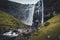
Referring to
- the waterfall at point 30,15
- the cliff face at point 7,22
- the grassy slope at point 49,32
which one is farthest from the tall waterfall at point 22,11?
the grassy slope at point 49,32

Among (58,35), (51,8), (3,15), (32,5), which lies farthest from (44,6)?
(58,35)

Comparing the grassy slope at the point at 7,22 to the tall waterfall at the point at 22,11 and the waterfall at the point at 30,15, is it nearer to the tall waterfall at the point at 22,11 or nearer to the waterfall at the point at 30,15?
the waterfall at the point at 30,15

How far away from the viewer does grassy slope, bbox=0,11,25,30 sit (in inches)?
448

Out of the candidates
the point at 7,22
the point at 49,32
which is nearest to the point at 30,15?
the point at 7,22

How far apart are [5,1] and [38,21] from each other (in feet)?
10.3

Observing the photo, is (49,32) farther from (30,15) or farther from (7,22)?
(30,15)

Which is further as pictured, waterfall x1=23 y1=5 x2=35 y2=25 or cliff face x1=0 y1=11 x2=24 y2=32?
waterfall x1=23 y1=5 x2=35 y2=25

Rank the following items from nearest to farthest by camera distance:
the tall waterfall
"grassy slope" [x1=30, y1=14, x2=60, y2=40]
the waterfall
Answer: "grassy slope" [x1=30, y1=14, x2=60, y2=40]
the waterfall
the tall waterfall

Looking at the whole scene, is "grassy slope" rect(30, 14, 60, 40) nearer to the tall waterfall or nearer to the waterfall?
the waterfall

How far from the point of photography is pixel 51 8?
11.2 meters

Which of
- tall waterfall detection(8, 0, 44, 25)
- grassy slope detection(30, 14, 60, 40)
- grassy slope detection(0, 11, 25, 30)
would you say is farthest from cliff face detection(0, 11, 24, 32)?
grassy slope detection(30, 14, 60, 40)

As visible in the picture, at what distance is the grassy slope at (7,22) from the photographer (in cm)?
1139

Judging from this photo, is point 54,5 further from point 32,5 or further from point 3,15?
point 3,15

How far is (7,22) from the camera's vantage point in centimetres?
1177
